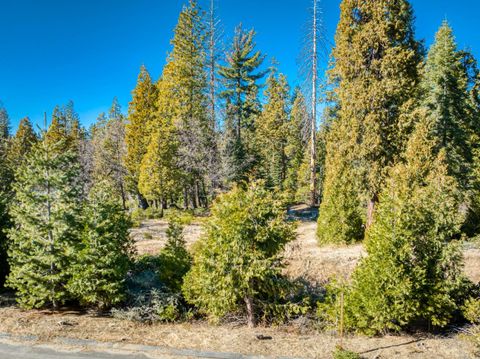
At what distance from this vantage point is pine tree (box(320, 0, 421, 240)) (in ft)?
48.4

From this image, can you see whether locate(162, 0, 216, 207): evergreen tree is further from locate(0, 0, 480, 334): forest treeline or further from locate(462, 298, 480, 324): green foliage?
locate(462, 298, 480, 324): green foliage

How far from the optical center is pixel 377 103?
48.8 feet

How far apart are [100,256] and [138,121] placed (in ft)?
81.5

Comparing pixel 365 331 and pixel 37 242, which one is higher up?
pixel 37 242

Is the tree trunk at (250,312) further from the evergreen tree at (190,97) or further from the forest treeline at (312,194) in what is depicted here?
the evergreen tree at (190,97)

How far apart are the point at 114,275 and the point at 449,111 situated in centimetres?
1899

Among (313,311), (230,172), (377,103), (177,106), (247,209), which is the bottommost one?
(313,311)

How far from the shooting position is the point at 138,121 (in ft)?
108

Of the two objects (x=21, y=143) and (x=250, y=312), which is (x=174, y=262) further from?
(x=21, y=143)

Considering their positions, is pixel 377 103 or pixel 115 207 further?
pixel 377 103

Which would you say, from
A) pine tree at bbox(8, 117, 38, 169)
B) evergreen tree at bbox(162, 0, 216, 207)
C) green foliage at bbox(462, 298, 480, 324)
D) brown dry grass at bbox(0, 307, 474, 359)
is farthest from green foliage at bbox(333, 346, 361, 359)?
pine tree at bbox(8, 117, 38, 169)

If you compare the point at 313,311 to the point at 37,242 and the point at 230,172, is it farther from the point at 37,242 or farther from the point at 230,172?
the point at 230,172

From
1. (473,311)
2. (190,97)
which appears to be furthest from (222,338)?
(190,97)

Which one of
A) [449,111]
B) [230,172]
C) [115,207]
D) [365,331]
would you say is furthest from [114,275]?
[449,111]
